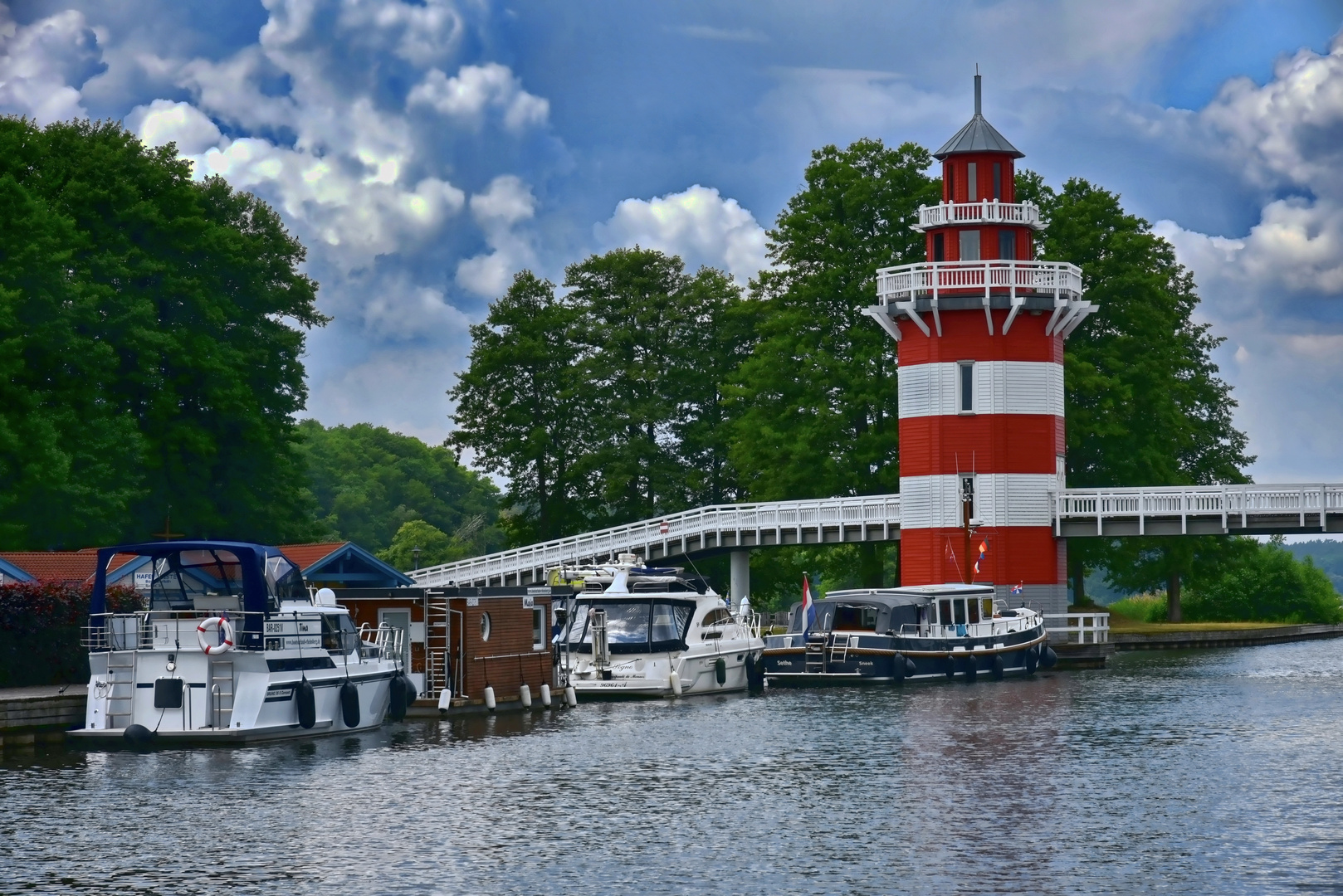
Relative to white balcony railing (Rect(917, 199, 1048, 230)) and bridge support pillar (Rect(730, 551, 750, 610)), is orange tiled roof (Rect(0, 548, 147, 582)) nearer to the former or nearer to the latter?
bridge support pillar (Rect(730, 551, 750, 610))

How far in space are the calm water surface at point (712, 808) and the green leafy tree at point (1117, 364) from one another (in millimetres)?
29901

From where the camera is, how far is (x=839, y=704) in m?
50.5

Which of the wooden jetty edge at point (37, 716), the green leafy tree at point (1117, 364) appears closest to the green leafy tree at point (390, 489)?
the green leafy tree at point (1117, 364)

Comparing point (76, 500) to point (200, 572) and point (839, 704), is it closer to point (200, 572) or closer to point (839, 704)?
point (200, 572)

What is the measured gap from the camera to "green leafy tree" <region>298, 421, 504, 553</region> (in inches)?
6324

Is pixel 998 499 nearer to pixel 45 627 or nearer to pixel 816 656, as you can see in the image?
pixel 816 656

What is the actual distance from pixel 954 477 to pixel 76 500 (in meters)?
29.2

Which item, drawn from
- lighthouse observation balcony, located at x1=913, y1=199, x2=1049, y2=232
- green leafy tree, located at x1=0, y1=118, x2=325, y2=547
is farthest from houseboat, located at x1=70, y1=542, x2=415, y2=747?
lighthouse observation balcony, located at x1=913, y1=199, x2=1049, y2=232

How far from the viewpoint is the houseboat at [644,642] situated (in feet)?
170

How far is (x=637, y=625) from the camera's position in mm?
52844

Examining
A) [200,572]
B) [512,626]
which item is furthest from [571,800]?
[512,626]

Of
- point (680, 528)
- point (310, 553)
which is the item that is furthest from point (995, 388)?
point (310, 553)

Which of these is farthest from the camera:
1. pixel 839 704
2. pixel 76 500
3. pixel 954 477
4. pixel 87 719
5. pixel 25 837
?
pixel 954 477

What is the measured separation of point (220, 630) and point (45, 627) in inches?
227
